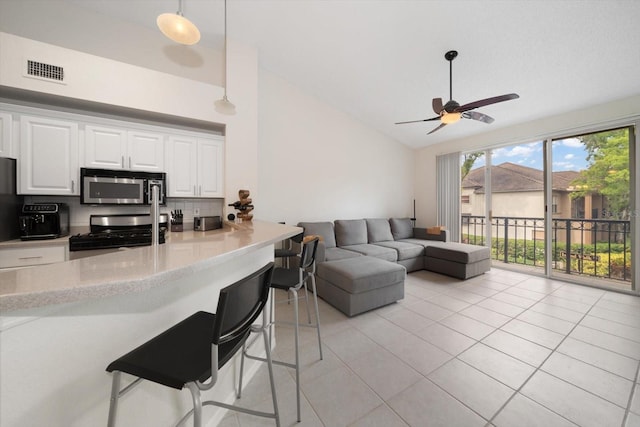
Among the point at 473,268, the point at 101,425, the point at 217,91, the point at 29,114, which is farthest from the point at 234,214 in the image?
the point at 473,268

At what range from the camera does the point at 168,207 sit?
286 cm

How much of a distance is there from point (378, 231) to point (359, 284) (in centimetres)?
232

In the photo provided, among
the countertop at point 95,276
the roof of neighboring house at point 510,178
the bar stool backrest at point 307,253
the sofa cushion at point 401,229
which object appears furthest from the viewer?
the sofa cushion at point 401,229

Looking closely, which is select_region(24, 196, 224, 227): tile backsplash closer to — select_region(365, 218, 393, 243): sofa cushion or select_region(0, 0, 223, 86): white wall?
select_region(0, 0, 223, 86): white wall

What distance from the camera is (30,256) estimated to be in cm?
188

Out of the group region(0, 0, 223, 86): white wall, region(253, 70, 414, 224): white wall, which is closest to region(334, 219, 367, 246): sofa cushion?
region(253, 70, 414, 224): white wall

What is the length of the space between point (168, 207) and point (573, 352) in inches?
173

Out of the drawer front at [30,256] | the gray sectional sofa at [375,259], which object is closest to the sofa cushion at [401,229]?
the gray sectional sofa at [375,259]

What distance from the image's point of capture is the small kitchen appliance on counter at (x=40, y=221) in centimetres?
192

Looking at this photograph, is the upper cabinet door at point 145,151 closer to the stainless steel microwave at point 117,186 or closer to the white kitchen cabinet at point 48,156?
the stainless steel microwave at point 117,186

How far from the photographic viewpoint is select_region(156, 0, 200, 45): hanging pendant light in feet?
4.88

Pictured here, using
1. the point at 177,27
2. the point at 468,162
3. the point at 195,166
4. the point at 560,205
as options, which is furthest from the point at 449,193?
the point at 177,27

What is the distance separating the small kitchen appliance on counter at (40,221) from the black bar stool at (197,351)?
2220mm

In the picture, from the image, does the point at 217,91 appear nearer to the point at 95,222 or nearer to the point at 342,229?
the point at 95,222
